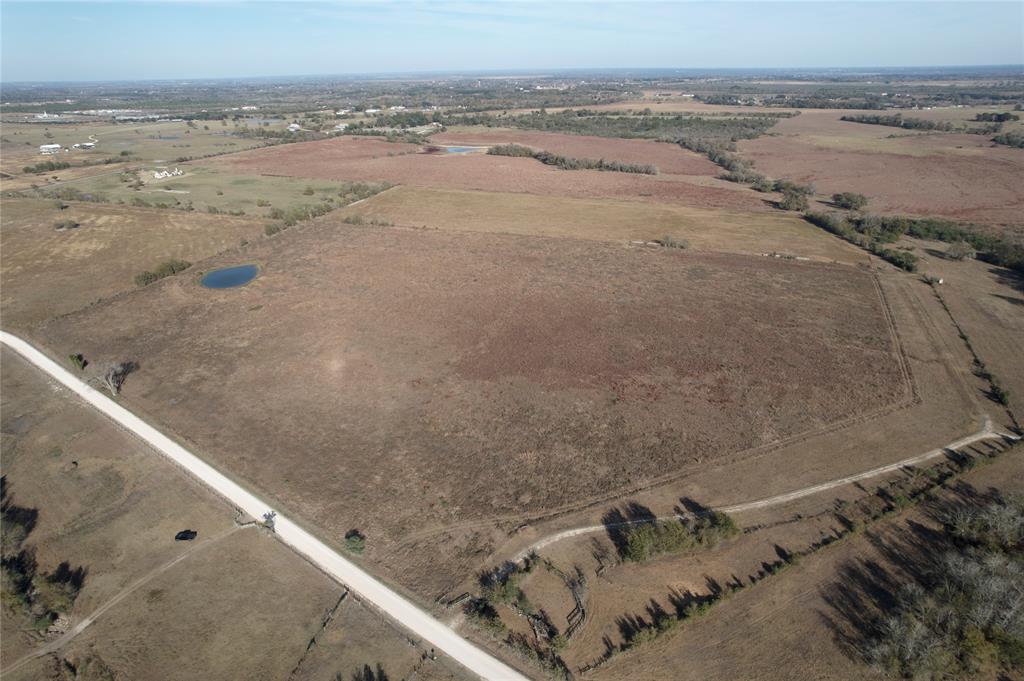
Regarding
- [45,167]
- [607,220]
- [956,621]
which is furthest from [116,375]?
[45,167]

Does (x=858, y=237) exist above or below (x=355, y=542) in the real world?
above

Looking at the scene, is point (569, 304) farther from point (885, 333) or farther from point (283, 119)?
point (283, 119)

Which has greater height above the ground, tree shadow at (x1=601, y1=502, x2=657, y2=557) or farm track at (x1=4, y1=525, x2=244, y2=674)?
tree shadow at (x1=601, y1=502, x2=657, y2=557)

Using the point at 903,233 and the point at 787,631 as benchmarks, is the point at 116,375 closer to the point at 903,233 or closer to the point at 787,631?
the point at 787,631

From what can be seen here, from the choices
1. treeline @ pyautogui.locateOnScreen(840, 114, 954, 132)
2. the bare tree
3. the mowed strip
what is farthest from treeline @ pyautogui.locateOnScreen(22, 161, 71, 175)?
treeline @ pyautogui.locateOnScreen(840, 114, 954, 132)

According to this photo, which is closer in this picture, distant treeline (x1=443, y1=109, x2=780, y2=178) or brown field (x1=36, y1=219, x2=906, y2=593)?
brown field (x1=36, y1=219, x2=906, y2=593)

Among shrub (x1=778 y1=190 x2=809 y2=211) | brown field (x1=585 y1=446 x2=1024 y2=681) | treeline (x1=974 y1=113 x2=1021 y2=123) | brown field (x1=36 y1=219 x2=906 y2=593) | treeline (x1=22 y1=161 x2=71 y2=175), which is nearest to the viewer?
brown field (x1=585 y1=446 x2=1024 y2=681)

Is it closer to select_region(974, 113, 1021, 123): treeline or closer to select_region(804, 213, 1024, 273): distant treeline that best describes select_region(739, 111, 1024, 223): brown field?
select_region(804, 213, 1024, 273): distant treeline
